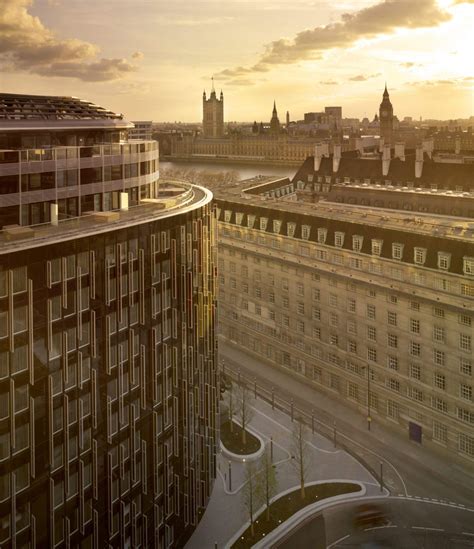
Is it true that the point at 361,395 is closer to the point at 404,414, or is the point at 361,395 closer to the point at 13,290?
the point at 404,414

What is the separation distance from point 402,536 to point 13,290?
30.5 metres

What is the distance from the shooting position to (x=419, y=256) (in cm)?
5438

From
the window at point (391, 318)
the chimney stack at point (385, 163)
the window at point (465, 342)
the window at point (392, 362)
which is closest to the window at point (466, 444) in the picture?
the window at point (465, 342)

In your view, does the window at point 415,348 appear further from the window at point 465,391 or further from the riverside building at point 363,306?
the window at point 465,391

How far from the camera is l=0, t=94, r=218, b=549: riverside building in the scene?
26.8 m

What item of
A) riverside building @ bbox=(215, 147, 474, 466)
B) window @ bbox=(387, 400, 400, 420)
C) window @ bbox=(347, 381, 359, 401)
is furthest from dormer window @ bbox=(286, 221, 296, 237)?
window @ bbox=(387, 400, 400, 420)

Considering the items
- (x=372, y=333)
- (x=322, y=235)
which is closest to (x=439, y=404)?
(x=372, y=333)

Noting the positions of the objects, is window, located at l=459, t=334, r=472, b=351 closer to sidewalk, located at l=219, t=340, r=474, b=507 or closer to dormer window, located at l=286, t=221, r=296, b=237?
sidewalk, located at l=219, t=340, r=474, b=507

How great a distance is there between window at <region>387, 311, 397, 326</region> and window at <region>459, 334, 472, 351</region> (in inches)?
256

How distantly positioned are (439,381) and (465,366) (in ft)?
9.57

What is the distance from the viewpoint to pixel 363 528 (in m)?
42.8

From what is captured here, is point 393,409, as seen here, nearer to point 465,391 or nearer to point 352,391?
point 352,391

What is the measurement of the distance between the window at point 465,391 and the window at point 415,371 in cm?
399

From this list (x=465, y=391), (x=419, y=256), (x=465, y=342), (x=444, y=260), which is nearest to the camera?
(x=465, y=342)
